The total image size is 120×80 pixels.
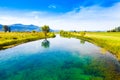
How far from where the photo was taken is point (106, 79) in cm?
2017

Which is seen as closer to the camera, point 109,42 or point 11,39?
point 109,42

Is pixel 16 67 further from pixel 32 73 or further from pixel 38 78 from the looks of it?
pixel 38 78

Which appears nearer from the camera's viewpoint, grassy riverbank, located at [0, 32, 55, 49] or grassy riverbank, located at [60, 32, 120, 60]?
grassy riverbank, located at [60, 32, 120, 60]

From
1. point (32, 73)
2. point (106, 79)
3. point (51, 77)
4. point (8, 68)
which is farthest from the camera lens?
point (8, 68)

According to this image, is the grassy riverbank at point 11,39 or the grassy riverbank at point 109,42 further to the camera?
the grassy riverbank at point 11,39

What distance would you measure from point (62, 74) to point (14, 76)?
6.73 metres

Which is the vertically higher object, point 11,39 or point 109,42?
point 11,39

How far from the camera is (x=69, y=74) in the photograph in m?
23.0

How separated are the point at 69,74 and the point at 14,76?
25.4ft

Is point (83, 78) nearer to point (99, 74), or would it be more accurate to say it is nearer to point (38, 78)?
point (99, 74)

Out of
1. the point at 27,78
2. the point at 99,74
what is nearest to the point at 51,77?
the point at 27,78

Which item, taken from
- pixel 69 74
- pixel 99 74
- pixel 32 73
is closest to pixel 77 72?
pixel 69 74

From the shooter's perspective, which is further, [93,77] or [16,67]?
[16,67]

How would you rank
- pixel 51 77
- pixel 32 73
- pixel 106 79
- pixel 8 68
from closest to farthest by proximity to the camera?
pixel 106 79 → pixel 51 77 → pixel 32 73 → pixel 8 68
